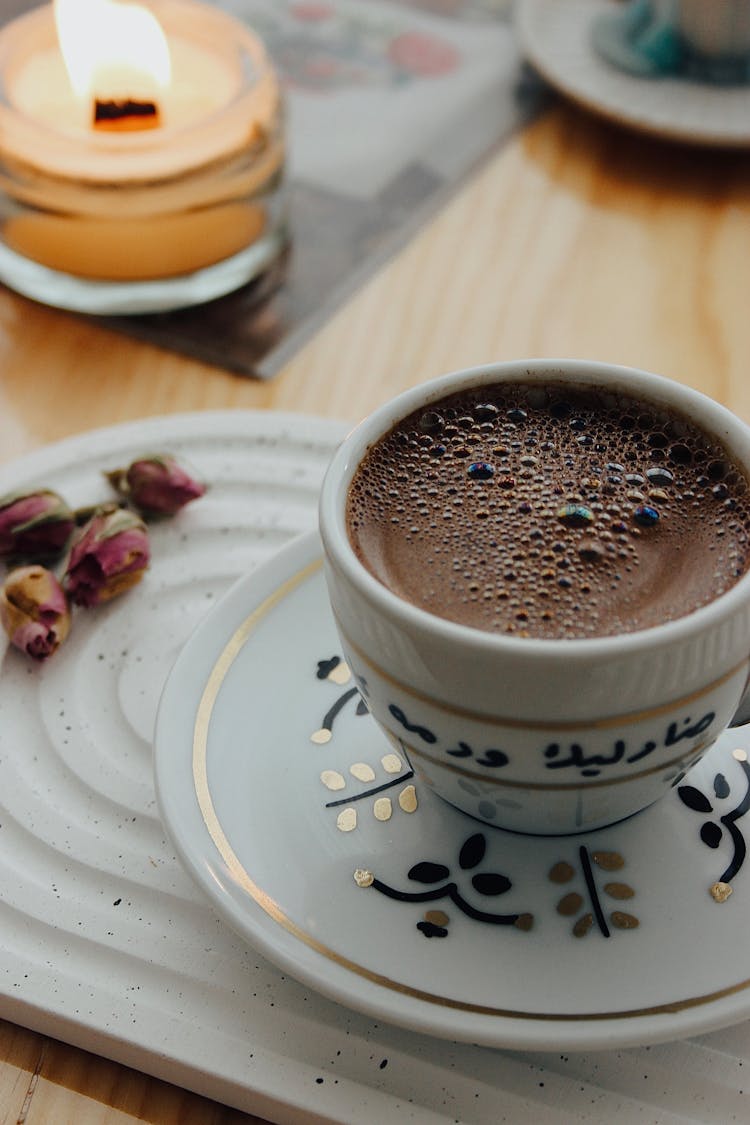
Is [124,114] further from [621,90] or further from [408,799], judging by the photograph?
[408,799]

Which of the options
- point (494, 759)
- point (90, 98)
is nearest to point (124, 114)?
point (90, 98)

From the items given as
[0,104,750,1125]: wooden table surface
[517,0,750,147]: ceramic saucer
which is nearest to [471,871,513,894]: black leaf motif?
[0,104,750,1125]: wooden table surface

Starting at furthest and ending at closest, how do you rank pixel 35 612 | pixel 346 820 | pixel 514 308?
1. pixel 514 308
2. pixel 35 612
3. pixel 346 820

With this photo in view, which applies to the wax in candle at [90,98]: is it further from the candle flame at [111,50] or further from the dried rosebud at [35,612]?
the dried rosebud at [35,612]

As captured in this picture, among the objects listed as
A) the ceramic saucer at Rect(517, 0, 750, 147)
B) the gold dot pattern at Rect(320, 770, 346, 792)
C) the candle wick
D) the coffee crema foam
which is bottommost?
the gold dot pattern at Rect(320, 770, 346, 792)

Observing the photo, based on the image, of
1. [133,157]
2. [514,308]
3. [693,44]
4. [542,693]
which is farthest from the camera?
[693,44]

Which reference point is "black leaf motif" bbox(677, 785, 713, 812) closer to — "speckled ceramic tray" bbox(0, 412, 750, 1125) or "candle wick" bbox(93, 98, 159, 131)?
"speckled ceramic tray" bbox(0, 412, 750, 1125)
